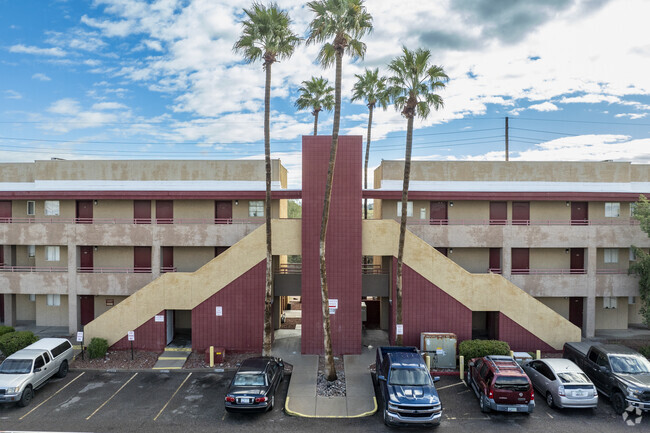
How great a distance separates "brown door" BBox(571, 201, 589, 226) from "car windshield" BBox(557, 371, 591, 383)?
45.7 feet

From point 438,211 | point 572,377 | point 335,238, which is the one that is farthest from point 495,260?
point 335,238

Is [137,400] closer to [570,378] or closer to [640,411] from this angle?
[570,378]

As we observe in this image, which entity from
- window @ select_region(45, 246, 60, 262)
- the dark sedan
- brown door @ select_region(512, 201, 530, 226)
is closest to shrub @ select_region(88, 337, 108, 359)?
window @ select_region(45, 246, 60, 262)

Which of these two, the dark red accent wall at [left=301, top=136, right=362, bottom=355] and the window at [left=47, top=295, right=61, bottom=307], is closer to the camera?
the dark red accent wall at [left=301, top=136, right=362, bottom=355]

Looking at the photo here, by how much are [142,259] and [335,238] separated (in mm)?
14269

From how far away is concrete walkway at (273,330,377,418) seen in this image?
50.1 feet

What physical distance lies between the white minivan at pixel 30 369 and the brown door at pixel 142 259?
24.9 feet

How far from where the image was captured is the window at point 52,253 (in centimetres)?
2633

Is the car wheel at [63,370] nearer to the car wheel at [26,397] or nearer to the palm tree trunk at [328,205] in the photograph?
the car wheel at [26,397]

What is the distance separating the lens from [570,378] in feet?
50.1

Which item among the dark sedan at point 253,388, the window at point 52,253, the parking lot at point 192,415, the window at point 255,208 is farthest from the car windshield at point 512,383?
the window at point 52,253

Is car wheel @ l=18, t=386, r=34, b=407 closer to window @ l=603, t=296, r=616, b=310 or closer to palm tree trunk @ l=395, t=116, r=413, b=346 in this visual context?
palm tree trunk @ l=395, t=116, r=413, b=346

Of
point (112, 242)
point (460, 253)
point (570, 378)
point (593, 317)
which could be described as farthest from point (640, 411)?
point (112, 242)

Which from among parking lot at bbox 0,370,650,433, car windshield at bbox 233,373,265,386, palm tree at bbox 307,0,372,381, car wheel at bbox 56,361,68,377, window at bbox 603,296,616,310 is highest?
palm tree at bbox 307,0,372,381
